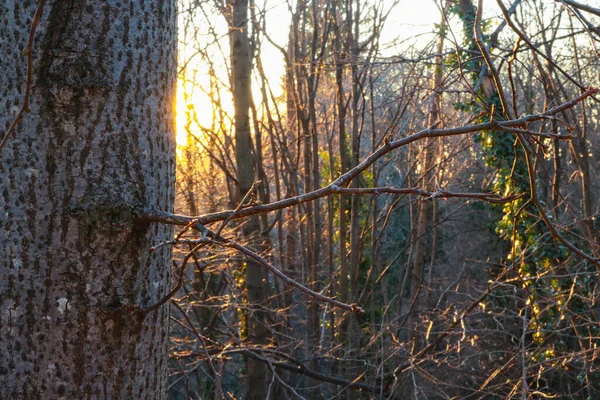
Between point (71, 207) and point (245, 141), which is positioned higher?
point (245, 141)

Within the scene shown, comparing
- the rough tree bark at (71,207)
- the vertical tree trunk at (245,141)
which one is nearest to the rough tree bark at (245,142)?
the vertical tree trunk at (245,141)

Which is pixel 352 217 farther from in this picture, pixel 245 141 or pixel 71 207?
pixel 71 207

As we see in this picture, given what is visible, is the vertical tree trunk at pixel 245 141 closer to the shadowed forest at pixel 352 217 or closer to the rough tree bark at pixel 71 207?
the shadowed forest at pixel 352 217

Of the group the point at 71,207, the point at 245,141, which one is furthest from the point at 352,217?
the point at 71,207

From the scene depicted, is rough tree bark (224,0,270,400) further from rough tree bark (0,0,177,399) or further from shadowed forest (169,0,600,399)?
rough tree bark (0,0,177,399)

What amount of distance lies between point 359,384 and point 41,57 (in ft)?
22.1

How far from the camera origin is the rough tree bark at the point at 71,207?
129 cm

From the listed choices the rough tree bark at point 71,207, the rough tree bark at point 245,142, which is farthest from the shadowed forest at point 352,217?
the rough tree bark at point 71,207

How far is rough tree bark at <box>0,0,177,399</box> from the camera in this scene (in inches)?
50.7

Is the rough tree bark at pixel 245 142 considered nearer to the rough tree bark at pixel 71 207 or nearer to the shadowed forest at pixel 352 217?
the shadowed forest at pixel 352 217

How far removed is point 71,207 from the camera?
51.3 inches

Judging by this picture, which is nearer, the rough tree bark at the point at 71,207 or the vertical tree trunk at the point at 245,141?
the rough tree bark at the point at 71,207

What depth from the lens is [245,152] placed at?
7.97 m

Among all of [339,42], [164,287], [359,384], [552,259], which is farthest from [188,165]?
[164,287]
